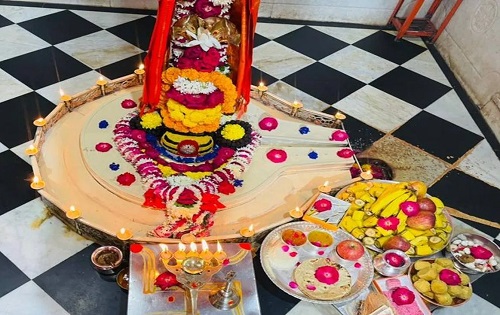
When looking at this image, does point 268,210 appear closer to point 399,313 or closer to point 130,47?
point 399,313

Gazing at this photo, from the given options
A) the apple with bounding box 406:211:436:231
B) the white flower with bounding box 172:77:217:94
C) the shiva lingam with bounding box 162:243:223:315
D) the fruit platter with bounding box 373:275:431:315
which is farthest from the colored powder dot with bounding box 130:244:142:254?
the apple with bounding box 406:211:436:231

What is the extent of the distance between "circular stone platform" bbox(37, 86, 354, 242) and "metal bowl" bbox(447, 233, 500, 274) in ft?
2.28

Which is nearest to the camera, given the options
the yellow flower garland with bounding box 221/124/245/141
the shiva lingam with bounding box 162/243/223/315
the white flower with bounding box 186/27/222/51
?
the shiva lingam with bounding box 162/243/223/315

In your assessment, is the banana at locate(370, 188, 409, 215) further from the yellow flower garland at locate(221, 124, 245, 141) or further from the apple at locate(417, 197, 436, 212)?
the yellow flower garland at locate(221, 124, 245, 141)

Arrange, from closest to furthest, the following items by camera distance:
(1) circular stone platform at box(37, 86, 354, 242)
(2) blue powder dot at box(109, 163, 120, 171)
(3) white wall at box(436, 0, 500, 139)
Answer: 1. (1) circular stone platform at box(37, 86, 354, 242)
2. (2) blue powder dot at box(109, 163, 120, 171)
3. (3) white wall at box(436, 0, 500, 139)

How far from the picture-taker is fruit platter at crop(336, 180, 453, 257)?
101 inches

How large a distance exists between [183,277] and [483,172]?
2246 mm

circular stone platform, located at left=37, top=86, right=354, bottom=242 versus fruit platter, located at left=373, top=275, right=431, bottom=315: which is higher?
fruit platter, located at left=373, top=275, right=431, bottom=315

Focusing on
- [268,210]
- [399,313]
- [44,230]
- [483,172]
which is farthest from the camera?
[483,172]

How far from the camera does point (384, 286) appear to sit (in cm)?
236

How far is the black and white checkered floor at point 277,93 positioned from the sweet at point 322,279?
123 mm

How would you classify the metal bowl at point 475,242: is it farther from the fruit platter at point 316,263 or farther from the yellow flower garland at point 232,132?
the yellow flower garland at point 232,132

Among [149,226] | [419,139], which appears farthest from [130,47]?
[419,139]

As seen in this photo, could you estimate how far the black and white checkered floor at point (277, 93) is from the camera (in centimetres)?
238
